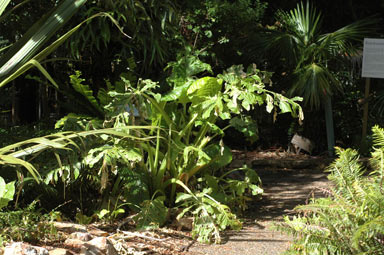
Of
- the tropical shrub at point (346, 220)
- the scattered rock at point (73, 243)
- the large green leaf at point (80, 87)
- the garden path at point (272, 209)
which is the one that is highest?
the large green leaf at point (80, 87)

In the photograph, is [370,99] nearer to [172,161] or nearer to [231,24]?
[231,24]

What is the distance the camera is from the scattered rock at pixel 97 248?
120 inches

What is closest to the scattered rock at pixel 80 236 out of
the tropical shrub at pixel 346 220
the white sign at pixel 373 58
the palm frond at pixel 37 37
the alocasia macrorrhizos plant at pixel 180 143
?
the alocasia macrorrhizos plant at pixel 180 143

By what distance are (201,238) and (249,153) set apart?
18.2 feet

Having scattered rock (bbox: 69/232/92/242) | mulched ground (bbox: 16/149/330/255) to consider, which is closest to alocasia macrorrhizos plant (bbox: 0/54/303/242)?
mulched ground (bbox: 16/149/330/255)

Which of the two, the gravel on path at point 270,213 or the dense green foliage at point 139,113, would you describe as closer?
the dense green foliage at point 139,113

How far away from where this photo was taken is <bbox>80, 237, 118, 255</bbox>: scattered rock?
304 cm

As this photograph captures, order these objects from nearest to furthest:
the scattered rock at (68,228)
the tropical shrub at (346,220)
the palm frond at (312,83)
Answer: the tropical shrub at (346,220), the scattered rock at (68,228), the palm frond at (312,83)

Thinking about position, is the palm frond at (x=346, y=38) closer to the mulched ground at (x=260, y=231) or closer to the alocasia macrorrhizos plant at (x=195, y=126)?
the mulched ground at (x=260, y=231)

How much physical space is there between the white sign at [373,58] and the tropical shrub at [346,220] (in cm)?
616

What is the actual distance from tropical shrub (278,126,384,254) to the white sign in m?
6.16

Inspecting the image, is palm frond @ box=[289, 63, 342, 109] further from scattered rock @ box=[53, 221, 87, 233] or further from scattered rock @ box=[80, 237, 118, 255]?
scattered rock @ box=[80, 237, 118, 255]

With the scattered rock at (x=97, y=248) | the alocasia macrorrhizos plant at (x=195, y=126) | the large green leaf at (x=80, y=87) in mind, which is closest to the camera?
the scattered rock at (x=97, y=248)

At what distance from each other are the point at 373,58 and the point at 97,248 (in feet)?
21.6
